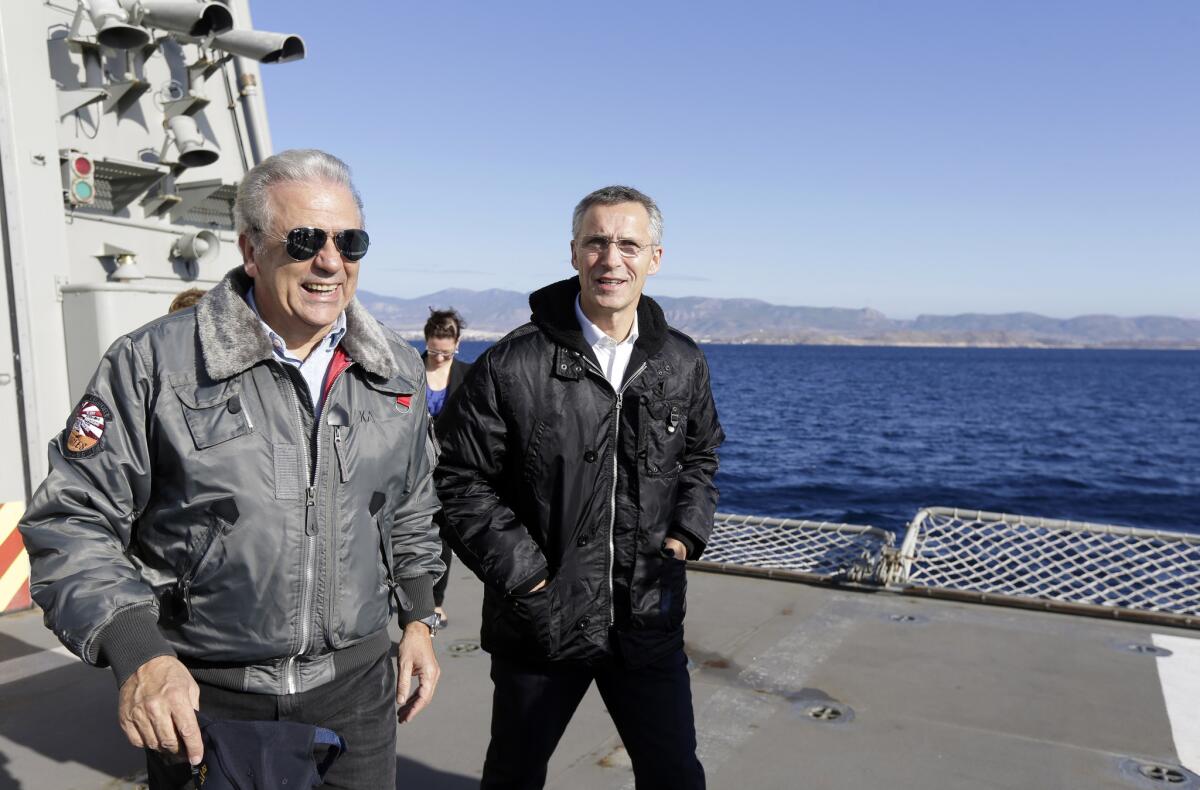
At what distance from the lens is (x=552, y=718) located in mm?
2451

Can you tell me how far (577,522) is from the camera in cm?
243

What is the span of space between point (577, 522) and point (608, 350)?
18.8 inches

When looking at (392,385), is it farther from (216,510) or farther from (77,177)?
(77,177)

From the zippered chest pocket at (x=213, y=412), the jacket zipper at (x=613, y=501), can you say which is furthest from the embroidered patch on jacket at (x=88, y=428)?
the jacket zipper at (x=613, y=501)

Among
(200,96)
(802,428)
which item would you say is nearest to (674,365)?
(200,96)

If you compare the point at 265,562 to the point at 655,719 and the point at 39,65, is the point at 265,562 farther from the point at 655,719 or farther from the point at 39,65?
the point at 39,65

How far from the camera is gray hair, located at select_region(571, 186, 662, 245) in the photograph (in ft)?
8.21

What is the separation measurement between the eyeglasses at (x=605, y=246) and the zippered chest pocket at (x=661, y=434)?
1.25 feet

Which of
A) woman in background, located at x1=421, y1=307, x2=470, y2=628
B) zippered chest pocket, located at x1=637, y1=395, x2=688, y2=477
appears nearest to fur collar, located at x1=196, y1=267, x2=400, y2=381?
zippered chest pocket, located at x1=637, y1=395, x2=688, y2=477

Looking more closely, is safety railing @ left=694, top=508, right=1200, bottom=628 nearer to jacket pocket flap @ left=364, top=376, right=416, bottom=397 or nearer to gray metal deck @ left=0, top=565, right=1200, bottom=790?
gray metal deck @ left=0, top=565, right=1200, bottom=790

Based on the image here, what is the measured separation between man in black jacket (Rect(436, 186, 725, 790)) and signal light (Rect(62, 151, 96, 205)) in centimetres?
417

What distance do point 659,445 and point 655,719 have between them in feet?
2.32

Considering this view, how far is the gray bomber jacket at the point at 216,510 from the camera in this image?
5.26 ft

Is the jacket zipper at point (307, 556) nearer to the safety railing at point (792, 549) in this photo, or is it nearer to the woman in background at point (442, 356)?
the woman in background at point (442, 356)
